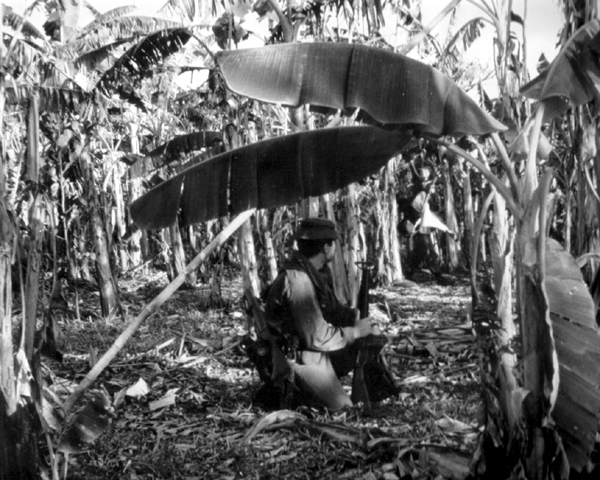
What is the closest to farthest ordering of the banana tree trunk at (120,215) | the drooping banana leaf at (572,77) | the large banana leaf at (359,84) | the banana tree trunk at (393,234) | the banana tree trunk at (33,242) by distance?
the large banana leaf at (359,84)
the drooping banana leaf at (572,77)
the banana tree trunk at (33,242)
the banana tree trunk at (393,234)
the banana tree trunk at (120,215)

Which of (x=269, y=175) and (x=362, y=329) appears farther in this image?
(x=362, y=329)

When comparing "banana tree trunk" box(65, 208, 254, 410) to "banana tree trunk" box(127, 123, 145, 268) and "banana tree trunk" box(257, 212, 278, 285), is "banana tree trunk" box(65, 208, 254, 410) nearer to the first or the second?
"banana tree trunk" box(257, 212, 278, 285)

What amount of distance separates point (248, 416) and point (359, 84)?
3080 millimetres

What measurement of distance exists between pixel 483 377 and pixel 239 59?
2.05 meters

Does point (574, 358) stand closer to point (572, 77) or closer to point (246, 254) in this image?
point (572, 77)

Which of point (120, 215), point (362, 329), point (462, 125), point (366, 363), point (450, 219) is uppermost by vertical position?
point (462, 125)

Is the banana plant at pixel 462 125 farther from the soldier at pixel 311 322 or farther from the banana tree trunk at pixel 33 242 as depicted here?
the soldier at pixel 311 322

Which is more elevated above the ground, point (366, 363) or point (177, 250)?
point (177, 250)

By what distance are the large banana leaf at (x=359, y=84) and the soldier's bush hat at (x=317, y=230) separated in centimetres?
202

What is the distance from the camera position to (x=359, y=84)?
3869 millimetres

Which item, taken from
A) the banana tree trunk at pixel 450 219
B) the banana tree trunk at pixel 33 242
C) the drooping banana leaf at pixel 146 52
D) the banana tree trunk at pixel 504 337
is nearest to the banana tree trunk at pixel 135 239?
the banana tree trunk at pixel 450 219

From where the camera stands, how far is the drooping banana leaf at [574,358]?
12.5ft

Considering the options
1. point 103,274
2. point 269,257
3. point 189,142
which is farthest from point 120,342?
point 103,274

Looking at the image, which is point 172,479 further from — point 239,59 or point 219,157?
point 239,59
